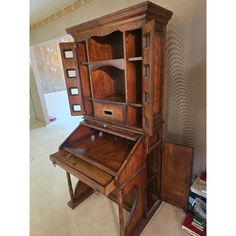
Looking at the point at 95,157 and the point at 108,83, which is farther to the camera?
the point at 108,83

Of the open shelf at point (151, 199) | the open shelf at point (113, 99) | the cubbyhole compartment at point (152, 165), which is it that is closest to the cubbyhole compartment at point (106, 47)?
the open shelf at point (113, 99)

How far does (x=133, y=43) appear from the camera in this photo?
1.31 metres

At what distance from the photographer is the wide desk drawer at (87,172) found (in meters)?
1.17

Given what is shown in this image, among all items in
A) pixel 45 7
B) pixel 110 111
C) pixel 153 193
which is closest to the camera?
pixel 110 111

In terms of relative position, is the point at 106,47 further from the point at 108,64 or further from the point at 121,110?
the point at 121,110

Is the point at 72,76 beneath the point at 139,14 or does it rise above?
beneath

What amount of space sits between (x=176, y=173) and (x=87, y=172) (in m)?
0.88

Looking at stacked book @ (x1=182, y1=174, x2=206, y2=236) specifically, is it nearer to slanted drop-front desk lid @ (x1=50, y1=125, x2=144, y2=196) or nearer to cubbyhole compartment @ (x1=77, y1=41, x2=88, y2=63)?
slanted drop-front desk lid @ (x1=50, y1=125, x2=144, y2=196)

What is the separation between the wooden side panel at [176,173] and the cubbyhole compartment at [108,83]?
71cm

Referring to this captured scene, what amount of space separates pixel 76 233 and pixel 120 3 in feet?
7.61

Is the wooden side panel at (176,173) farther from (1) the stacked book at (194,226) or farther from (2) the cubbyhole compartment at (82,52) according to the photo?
(2) the cubbyhole compartment at (82,52)

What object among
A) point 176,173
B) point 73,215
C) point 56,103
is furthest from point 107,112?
point 56,103
